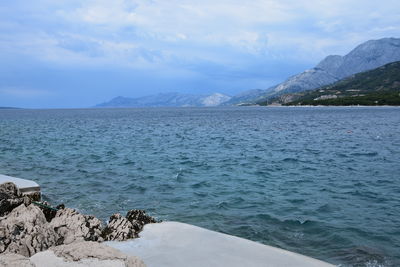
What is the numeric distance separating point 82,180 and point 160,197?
24.9ft

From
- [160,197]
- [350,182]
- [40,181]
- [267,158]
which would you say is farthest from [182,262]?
[267,158]

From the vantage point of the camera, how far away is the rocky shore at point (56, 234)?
7324 mm

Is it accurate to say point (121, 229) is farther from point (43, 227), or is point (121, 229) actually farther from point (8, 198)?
point (8, 198)

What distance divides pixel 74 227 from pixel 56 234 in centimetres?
64

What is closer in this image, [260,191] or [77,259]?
[77,259]

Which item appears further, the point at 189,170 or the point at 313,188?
the point at 189,170

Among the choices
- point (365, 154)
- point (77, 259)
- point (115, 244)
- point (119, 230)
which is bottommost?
point (365, 154)

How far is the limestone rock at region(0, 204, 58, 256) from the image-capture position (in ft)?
29.3

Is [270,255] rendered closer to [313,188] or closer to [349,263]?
[349,263]

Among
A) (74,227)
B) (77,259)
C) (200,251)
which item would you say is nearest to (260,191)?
(200,251)

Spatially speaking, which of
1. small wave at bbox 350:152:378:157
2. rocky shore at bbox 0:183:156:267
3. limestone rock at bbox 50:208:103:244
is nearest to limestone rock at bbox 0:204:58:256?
rocky shore at bbox 0:183:156:267

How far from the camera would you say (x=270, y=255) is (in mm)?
10094

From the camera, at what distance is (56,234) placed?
9930 millimetres

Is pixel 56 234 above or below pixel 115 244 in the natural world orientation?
above
